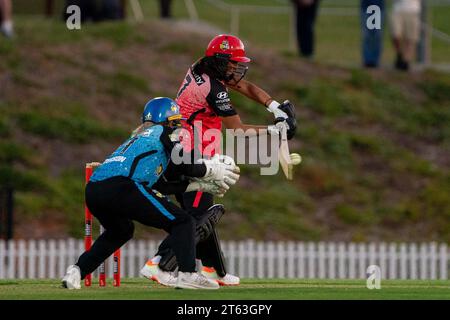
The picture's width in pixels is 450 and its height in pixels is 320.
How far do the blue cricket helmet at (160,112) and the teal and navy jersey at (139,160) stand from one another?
0.20 m

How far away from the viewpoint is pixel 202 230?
12812 millimetres

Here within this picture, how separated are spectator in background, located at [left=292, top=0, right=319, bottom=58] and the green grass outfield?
620 inches

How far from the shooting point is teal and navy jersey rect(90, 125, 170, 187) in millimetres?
12039

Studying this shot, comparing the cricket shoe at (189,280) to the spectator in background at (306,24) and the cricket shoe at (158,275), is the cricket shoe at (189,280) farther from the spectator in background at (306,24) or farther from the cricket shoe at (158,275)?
the spectator in background at (306,24)

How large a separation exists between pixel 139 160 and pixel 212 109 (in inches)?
55.4

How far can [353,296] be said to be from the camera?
1186cm

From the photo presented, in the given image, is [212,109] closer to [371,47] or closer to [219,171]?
[219,171]

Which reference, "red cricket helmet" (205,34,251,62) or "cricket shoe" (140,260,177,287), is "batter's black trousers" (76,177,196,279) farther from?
"red cricket helmet" (205,34,251,62)

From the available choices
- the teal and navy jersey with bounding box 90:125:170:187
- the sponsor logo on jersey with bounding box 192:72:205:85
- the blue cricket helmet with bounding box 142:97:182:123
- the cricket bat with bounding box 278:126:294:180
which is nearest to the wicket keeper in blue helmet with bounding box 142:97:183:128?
the blue cricket helmet with bounding box 142:97:182:123

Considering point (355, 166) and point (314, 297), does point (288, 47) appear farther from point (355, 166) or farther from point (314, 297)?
point (314, 297)

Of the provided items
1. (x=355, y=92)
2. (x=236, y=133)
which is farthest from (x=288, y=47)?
(x=236, y=133)

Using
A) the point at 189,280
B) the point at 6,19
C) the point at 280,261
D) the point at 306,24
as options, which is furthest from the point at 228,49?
the point at 306,24

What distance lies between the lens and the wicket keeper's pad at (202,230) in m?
12.8
